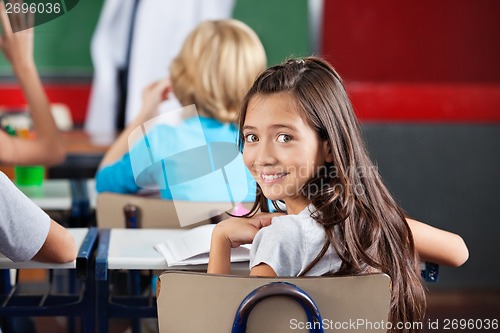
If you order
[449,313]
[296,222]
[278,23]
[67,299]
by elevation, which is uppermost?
[278,23]

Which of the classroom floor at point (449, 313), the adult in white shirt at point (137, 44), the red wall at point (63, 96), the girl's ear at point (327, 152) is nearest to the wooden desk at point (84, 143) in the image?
the adult in white shirt at point (137, 44)

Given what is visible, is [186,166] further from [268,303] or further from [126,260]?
[268,303]

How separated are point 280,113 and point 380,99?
242cm

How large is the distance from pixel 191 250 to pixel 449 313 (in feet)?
6.45

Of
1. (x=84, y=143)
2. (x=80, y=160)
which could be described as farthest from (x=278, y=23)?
(x=80, y=160)

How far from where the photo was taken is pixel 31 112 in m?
2.08

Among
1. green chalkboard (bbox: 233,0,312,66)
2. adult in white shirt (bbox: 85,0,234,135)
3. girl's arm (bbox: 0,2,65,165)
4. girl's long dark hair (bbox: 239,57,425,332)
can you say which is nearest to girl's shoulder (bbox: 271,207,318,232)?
girl's long dark hair (bbox: 239,57,425,332)

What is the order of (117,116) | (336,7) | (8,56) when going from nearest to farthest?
1. (8,56)
2. (117,116)
3. (336,7)

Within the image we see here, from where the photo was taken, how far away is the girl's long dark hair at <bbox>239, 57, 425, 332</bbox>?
158 centimetres

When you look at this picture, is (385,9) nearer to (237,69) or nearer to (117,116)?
(117,116)

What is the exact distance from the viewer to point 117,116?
464 cm

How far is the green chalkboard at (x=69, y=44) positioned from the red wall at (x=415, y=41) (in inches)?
53.0

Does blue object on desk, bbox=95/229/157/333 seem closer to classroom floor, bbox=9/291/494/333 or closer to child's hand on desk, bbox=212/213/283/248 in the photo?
child's hand on desk, bbox=212/213/283/248

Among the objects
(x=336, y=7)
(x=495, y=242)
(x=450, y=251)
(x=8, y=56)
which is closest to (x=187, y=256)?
(x=450, y=251)
